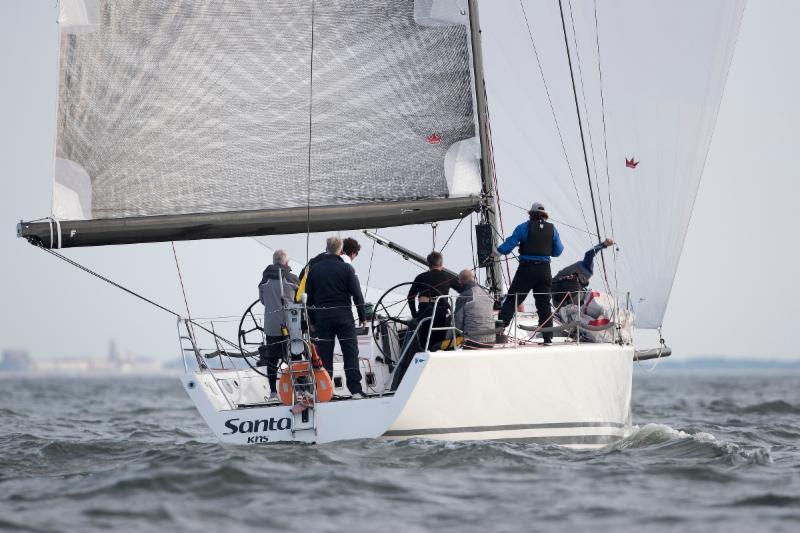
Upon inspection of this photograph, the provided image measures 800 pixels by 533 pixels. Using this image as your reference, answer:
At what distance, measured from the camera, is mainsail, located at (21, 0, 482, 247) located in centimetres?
1059

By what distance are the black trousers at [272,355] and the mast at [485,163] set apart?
195 cm

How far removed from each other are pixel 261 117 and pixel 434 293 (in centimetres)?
223

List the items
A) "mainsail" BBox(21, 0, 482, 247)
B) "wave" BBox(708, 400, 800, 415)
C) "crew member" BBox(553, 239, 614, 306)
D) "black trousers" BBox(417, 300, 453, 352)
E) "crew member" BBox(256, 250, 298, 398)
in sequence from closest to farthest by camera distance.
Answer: "black trousers" BBox(417, 300, 453, 352), "mainsail" BBox(21, 0, 482, 247), "crew member" BBox(256, 250, 298, 398), "crew member" BBox(553, 239, 614, 306), "wave" BBox(708, 400, 800, 415)

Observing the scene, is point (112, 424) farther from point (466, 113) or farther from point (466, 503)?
point (466, 503)

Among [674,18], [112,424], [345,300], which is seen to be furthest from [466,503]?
[112,424]

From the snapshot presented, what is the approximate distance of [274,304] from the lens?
1095 cm

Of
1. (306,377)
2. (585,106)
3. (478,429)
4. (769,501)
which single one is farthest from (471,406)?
(585,106)

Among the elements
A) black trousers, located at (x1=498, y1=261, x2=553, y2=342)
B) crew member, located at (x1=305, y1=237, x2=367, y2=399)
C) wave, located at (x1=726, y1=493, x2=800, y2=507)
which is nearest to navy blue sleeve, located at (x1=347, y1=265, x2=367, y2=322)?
crew member, located at (x1=305, y1=237, x2=367, y2=399)

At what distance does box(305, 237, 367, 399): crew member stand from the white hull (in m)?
0.55

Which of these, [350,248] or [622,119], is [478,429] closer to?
[350,248]

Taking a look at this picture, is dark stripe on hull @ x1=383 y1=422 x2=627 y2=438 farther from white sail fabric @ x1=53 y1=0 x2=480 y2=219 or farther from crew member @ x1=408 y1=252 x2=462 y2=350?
white sail fabric @ x1=53 y1=0 x2=480 y2=219

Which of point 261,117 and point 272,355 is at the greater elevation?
point 261,117

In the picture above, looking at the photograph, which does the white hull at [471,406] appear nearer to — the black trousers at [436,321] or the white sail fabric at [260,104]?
the black trousers at [436,321]

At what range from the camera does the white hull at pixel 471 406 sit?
939cm
